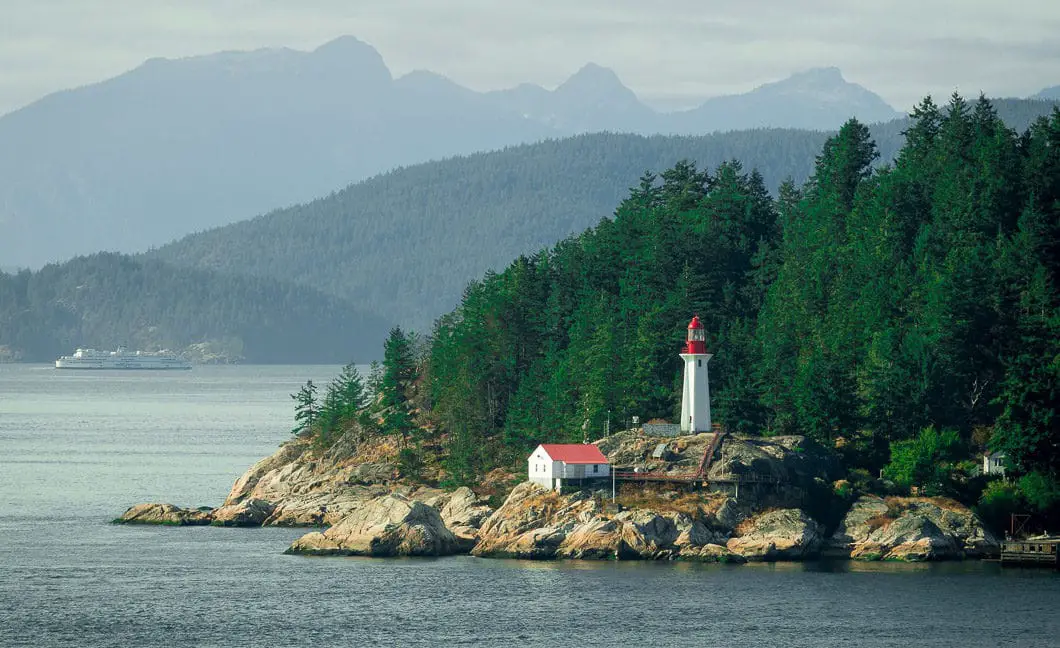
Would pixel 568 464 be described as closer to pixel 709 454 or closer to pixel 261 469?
pixel 709 454

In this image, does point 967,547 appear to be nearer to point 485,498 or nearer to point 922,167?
point 485,498

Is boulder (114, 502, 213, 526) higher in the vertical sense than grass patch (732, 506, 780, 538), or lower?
lower

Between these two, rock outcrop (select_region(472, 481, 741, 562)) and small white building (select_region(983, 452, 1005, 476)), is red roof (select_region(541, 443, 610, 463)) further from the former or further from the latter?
small white building (select_region(983, 452, 1005, 476))

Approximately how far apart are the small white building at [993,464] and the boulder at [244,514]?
136 feet

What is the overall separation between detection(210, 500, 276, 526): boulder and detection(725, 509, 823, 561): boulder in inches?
1250

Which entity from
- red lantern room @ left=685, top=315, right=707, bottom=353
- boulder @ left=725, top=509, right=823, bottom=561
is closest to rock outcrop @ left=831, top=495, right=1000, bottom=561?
boulder @ left=725, top=509, right=823, bottom=561

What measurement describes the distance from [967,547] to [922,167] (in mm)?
39637

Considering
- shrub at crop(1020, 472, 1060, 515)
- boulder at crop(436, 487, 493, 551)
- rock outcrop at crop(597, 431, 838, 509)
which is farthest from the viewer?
boulder at crop(436, 487, 493, 551)

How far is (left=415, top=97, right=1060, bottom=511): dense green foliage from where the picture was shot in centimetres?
9369

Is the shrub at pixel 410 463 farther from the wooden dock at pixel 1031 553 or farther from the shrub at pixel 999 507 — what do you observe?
the wooden dock at pixel 1031 553

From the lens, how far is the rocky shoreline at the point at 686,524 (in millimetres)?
84375

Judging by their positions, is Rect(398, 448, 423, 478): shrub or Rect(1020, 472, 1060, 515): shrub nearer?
Rect(1020, 472, 1060, 515): shrub

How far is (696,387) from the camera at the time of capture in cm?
9219

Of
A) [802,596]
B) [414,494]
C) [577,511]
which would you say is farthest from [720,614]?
[414,494]
